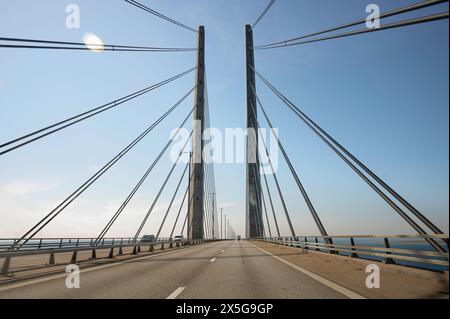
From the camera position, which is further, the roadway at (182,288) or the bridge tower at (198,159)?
the bridge tower at (198,159)

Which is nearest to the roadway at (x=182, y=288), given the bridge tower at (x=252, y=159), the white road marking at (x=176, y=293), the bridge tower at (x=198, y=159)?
the white road marking at (x=176, y=293)

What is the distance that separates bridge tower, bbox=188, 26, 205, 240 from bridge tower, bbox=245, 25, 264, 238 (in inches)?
242

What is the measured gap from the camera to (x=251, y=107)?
136ft

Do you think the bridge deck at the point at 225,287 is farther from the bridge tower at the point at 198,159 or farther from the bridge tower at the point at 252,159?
the bridge tower at the point at 252,159

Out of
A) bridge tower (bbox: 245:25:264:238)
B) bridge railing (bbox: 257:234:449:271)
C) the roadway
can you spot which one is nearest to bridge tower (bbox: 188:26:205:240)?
bridge tower (bbox: 245:25:264:238)

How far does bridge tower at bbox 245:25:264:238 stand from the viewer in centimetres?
4178

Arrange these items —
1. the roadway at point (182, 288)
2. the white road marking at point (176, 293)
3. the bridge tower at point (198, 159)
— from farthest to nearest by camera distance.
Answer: the bridge tower at point (198, 159)
the roadway at point (182, 288)
the white road marking at point (176, 293)

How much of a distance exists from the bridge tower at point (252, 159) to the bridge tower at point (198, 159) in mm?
6153

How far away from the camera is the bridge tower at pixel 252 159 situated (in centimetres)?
4178

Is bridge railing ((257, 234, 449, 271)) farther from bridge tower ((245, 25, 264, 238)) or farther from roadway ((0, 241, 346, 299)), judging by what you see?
bridge tower ((245, 25, 264, 238))

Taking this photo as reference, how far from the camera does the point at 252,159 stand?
45.4 metres
